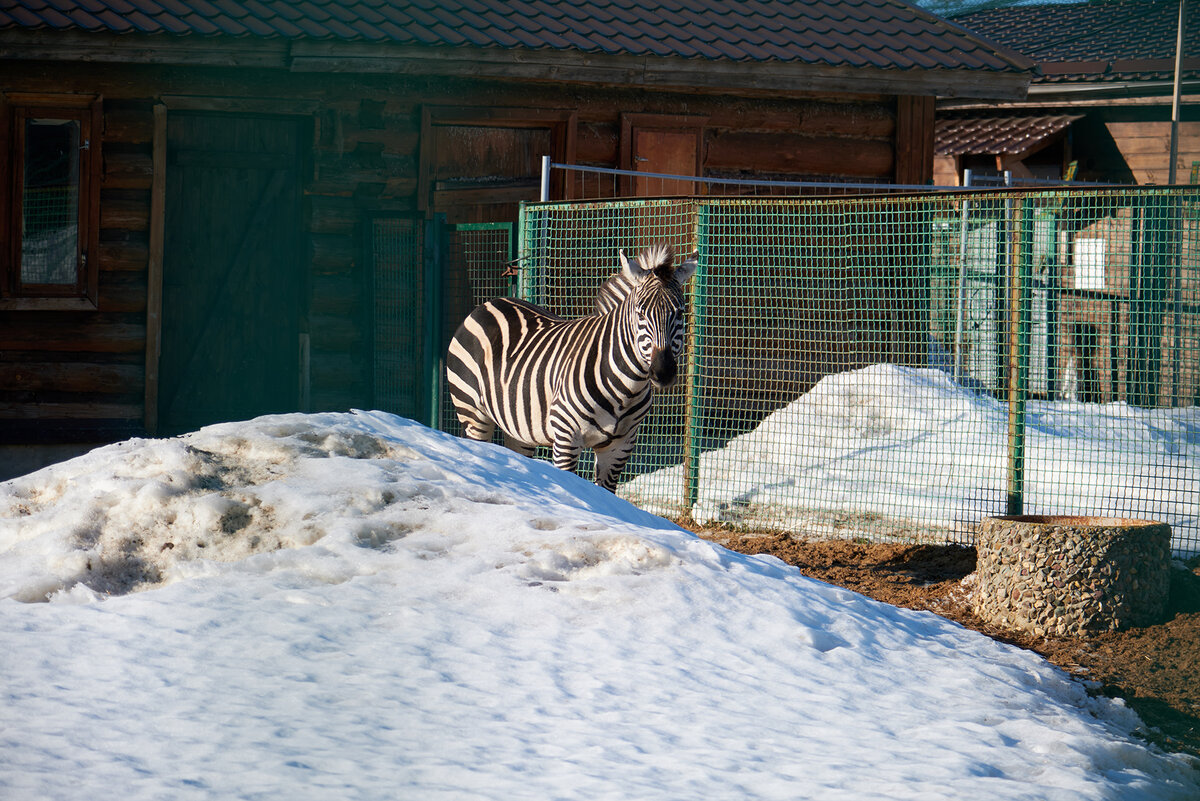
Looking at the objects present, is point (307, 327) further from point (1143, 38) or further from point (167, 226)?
point (1143, 38)

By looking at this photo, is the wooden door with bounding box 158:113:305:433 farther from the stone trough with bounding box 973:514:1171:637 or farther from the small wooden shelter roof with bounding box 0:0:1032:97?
the stone trough with bounding box 973:514:1171:637

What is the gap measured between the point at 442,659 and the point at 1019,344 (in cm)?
446

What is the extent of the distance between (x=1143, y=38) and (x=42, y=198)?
16222 mm

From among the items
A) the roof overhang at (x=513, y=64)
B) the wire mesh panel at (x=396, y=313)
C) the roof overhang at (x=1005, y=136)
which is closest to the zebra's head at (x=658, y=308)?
the wire mesh panel at (x=396, y=313)

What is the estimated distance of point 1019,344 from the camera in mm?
6602

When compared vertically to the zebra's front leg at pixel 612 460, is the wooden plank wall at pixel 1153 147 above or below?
above

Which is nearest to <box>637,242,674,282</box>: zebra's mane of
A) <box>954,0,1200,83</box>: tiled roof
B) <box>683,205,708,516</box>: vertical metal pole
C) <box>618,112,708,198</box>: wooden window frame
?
<box>683,205,708,516</box>: vertical metal pole

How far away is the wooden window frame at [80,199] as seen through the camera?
8961 mm

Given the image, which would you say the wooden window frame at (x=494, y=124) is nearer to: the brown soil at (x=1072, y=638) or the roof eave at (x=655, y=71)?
the roof eave at (x=655, y=71)

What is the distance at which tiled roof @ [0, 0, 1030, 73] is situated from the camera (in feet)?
29.1

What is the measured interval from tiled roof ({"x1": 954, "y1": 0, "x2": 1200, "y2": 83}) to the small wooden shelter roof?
4.24m

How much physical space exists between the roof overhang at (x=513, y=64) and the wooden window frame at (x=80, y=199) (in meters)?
0.43

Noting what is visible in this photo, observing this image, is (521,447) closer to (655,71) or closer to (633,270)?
(633,270)

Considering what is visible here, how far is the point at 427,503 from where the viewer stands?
13.5 feet
